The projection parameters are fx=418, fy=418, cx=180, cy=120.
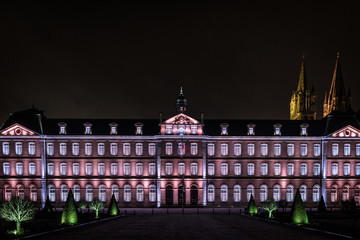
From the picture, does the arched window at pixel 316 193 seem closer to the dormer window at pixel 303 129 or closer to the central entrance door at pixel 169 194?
the dormer window at pixel 303 129

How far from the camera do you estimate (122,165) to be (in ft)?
209

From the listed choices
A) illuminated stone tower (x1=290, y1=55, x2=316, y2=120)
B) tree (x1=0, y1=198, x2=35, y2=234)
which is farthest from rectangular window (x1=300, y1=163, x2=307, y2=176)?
tree (x1=0, y1=198, x2=35, y2=234)

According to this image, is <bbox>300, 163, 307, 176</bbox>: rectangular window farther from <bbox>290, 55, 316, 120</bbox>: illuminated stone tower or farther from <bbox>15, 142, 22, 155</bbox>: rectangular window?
<bbox>15, 142, 22, 155</bbox>: rectangular window

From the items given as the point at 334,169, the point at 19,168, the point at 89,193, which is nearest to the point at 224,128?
the point at 334,169

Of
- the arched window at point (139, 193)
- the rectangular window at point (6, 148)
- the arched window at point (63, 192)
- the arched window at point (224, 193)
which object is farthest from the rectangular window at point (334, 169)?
the rectangular window at point (6, 148)

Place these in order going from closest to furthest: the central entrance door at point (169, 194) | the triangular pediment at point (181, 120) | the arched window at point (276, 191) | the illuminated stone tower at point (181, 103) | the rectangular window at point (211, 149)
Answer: the central entrance door at point (169, 194), the triangular pediment at point (181, 120), the arched window at point (276, 191), the rectangular window at point (211, 149), the illuminated stone tower at point (181, 103)

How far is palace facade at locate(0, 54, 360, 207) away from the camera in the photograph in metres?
62.8

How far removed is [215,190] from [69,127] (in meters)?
24.5

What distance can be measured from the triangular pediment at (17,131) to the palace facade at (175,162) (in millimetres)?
150

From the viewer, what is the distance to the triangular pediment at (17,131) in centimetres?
6244

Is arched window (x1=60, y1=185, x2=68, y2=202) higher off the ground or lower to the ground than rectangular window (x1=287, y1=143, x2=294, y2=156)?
lower

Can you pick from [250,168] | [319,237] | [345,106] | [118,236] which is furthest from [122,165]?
[345,106]

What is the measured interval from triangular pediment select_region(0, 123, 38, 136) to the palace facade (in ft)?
0.49

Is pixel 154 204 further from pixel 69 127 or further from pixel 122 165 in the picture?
pixel 69 127
